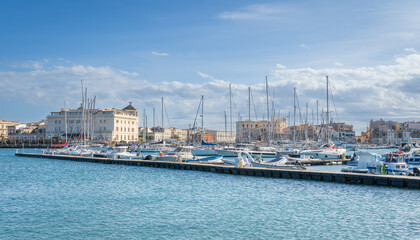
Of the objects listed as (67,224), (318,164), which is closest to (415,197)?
(67,224)

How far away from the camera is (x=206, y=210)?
69.2 ft

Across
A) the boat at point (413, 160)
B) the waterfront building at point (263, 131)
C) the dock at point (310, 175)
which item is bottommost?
the dock at point (310, 175)

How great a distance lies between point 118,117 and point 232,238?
119919 mm

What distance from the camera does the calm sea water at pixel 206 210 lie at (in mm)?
16734

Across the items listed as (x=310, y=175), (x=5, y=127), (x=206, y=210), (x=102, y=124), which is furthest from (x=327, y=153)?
(x=5, y=127)

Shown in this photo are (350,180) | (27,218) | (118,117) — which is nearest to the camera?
(27,218)

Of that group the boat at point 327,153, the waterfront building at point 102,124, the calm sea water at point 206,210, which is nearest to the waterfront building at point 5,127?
the waterfront building at point 102,124

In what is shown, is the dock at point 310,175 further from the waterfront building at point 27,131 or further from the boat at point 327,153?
the waterfront building at point 27,131

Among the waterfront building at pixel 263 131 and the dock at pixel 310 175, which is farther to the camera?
the waterfront building at pixel 263 131

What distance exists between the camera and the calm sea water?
659 inches

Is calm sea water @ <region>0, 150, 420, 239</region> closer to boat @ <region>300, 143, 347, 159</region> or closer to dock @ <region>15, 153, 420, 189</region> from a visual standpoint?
dock @ <region>15, 153, 420, 189</region>

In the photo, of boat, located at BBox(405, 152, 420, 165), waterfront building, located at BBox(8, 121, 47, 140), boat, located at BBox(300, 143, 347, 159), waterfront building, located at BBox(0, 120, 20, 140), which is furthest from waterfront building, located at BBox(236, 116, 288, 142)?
waterfront building, located at BBox(0, 120, 20, 140)

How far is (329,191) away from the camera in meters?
27.0

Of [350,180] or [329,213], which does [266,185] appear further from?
[329,213]
